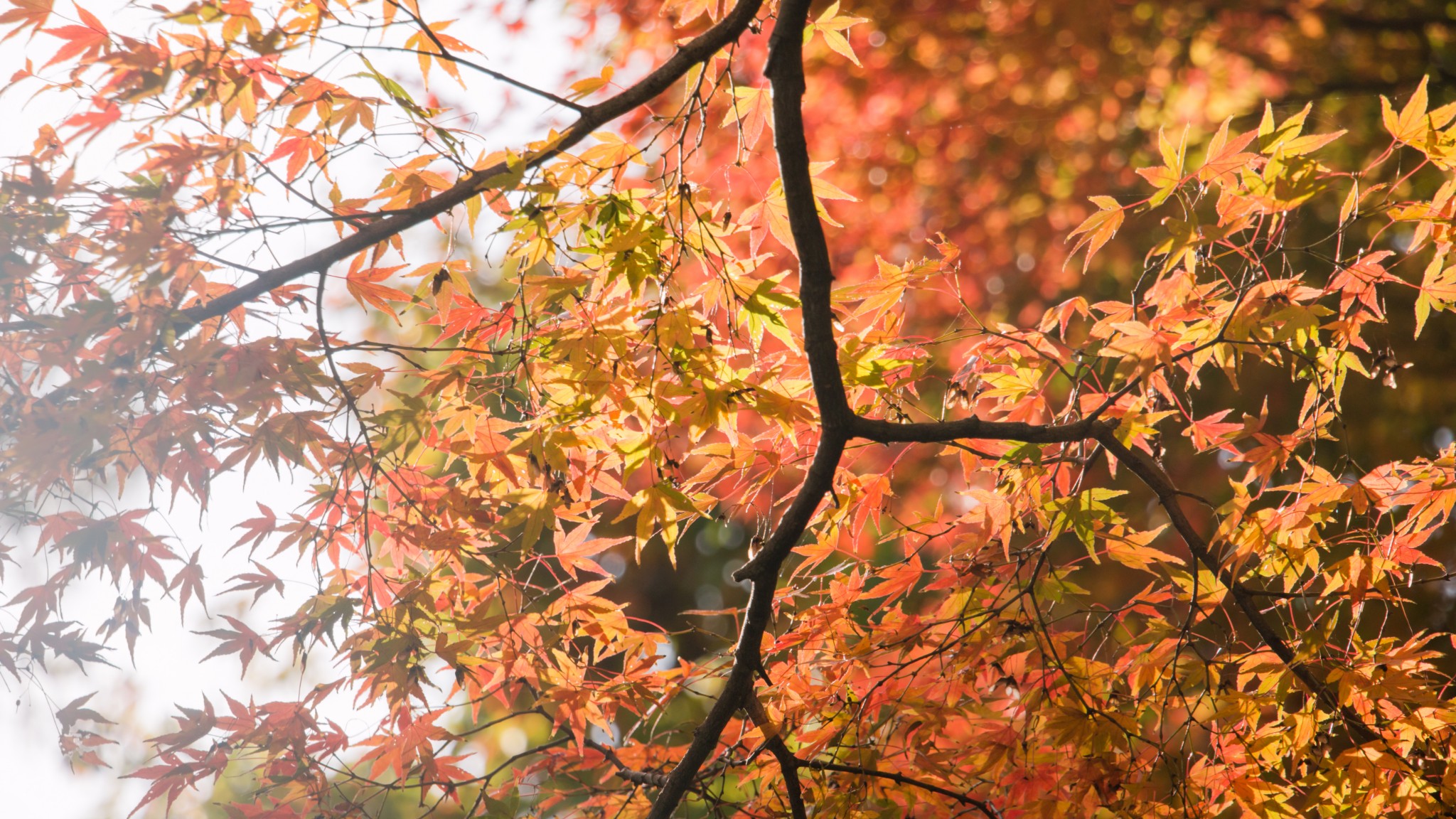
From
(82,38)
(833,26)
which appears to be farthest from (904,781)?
(82,38)

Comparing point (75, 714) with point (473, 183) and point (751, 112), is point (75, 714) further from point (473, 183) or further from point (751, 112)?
point (751, 112)

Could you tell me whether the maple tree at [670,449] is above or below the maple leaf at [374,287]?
below

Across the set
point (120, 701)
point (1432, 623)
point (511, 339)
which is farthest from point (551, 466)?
point (120, 701)

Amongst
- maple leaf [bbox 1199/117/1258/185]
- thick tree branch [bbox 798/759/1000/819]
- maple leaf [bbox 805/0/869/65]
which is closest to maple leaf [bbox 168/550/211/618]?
thick tree branch [bbox 798/759/1000/819]

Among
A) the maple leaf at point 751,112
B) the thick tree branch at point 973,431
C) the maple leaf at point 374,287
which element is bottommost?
the thick tree branch at point 973,431

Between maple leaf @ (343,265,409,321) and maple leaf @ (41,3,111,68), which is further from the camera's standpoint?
maple leaf @ (343,265,409,321)

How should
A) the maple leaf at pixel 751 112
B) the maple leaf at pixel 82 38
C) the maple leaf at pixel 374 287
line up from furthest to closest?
the maple leaf at pixel 374 287 → the maple leaf at pixel 751 112 → the maple leaf at pixel 82 38

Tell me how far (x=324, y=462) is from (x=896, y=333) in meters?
0.78

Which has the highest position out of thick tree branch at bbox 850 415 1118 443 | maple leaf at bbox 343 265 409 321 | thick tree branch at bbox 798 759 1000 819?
maple leaf at bbox 343 265 409 321

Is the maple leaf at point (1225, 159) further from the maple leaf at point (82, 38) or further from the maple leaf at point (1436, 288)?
the maple leaf at point (82, 38)

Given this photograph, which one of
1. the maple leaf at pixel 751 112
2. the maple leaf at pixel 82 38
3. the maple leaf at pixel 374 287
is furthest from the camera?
the maple leaf at pixel 374 287

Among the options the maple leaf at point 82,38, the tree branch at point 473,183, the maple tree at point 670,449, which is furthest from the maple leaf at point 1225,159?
the maple leaf at point 82,38

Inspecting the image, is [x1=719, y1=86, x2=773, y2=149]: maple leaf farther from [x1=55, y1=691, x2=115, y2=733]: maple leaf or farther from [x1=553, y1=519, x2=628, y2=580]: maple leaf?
[x1=55, y1=691, x2=115, y2=733]: maple leaf

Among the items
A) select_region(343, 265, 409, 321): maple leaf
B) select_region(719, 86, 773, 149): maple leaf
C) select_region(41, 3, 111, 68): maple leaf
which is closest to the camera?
select_region(41, 3, 111, 68): maple leaf
